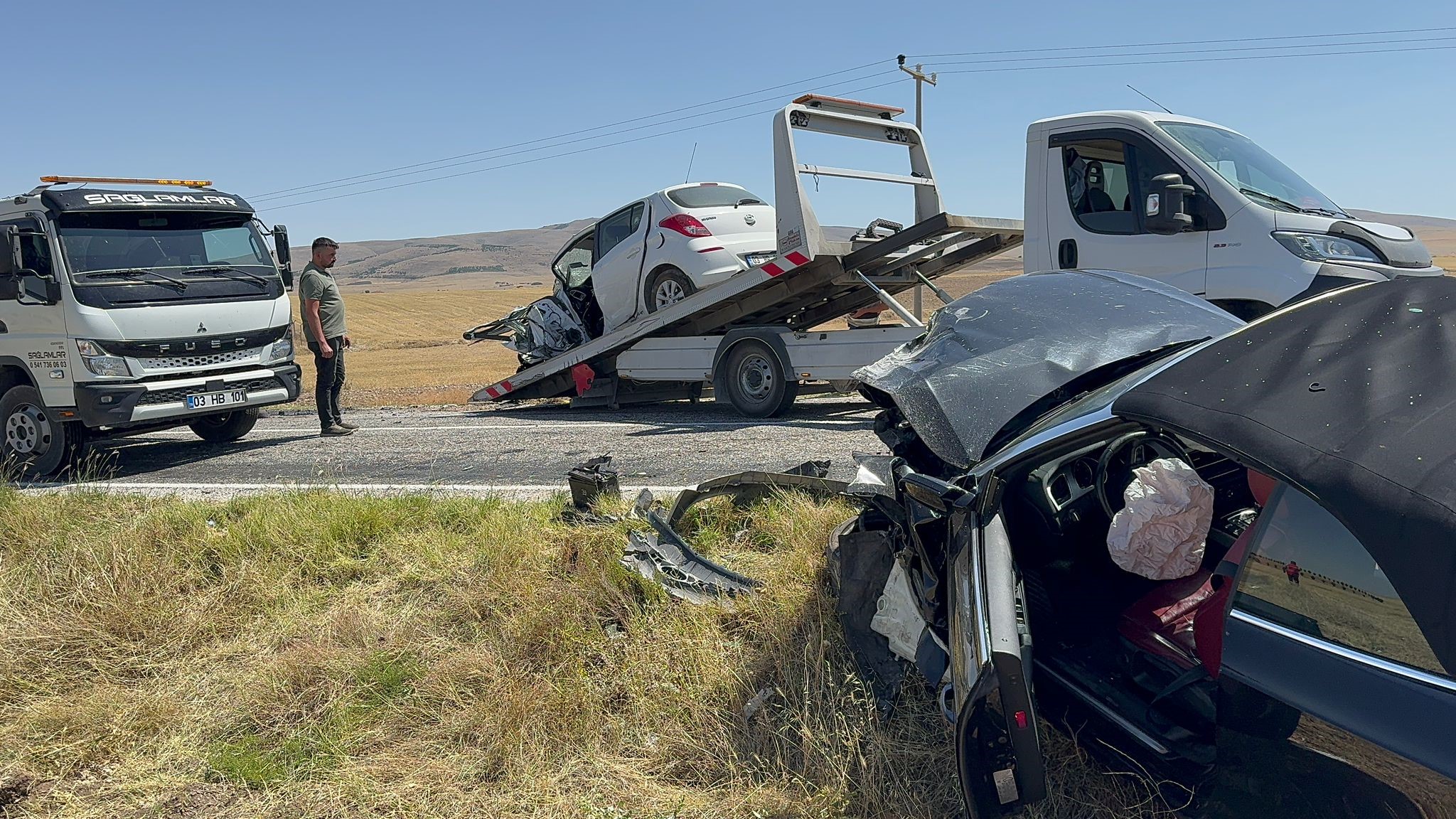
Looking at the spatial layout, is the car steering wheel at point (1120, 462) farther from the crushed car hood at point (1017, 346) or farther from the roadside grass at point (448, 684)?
the roadside grass at point (448, 684)

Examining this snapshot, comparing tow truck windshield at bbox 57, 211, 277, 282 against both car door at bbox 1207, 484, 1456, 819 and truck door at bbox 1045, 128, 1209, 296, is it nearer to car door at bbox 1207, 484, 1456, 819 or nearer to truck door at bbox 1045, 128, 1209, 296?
truck door at bbox 1045, 128, 1209, 296

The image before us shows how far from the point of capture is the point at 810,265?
8.96 metres

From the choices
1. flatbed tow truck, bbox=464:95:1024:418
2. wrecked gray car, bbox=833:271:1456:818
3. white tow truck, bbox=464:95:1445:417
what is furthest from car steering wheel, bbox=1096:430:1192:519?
flatbed tow truck, bbox=464:95:1024:418

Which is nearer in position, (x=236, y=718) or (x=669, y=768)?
(x=669, y=768)

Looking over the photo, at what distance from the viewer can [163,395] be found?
321 inches

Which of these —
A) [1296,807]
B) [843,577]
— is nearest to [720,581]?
[843,577]

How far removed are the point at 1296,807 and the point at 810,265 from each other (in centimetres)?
739

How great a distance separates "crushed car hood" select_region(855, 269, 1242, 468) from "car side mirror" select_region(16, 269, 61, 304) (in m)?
7.17

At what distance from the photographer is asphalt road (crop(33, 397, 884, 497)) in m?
7.00

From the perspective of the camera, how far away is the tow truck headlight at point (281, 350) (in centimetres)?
901

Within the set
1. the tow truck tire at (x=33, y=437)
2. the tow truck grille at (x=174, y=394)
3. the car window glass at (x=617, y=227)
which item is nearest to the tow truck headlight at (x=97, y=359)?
the tow truck grille at (x=174, y=394)

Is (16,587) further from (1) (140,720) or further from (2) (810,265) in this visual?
(2) (810,265)

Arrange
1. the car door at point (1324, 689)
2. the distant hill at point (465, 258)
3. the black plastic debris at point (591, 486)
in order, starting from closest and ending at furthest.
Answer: the car door at point (1324, 689) → the black plastic debris at point (591, 486) → the distant hill at point (465, 258)

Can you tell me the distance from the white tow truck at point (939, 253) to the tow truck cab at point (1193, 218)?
1 centimetres
